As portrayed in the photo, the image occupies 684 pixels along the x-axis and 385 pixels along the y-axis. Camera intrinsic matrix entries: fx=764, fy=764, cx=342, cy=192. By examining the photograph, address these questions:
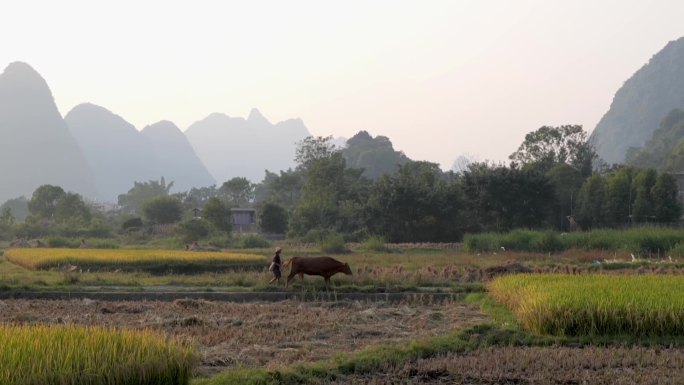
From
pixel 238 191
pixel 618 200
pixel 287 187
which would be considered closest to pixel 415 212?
pixel 618 200

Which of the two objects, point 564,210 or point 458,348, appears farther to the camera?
point 564,210

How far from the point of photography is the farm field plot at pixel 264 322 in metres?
10.1

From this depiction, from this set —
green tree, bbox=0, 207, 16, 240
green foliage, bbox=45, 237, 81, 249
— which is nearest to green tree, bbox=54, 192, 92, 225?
green tree, bbox=0, 207, 16, 240

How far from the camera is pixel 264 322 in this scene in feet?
41.7

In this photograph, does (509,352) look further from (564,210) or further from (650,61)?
(650,61)

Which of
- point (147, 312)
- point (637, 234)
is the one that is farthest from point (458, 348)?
point (637, 234)

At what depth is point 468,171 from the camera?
47.5m

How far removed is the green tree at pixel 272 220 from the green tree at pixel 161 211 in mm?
11102

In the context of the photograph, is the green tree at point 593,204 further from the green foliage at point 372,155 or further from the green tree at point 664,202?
the green foliage at point 372,155

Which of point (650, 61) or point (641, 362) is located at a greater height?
point (650, 61)

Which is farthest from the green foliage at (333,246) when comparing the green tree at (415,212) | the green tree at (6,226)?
the green tree at (6,226)

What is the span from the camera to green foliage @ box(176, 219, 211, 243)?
150ft

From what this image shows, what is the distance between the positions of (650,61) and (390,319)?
197630 mm

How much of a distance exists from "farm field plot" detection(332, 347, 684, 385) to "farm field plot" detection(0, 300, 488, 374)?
1.43 meters
